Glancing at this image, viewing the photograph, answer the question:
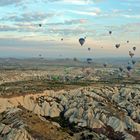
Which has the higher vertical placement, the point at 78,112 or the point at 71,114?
the point at 78,112

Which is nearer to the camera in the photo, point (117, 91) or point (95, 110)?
point (95, 110)

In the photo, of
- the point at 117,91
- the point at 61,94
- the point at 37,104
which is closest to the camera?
the point at 37,104

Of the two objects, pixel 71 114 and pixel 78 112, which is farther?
pixel 71 114

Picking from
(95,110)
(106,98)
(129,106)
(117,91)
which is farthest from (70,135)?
(117,91)

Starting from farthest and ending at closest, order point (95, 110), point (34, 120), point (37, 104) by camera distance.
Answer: point (37, 104) → point (95, 110) → point (34, 120)

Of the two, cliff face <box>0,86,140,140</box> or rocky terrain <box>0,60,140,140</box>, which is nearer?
rocky terrain <box>0,60,140,140</box>

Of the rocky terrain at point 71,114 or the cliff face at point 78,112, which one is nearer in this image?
the rocky terrain at point 71,114

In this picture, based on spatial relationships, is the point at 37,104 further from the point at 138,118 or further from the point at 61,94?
the point at 138,118
